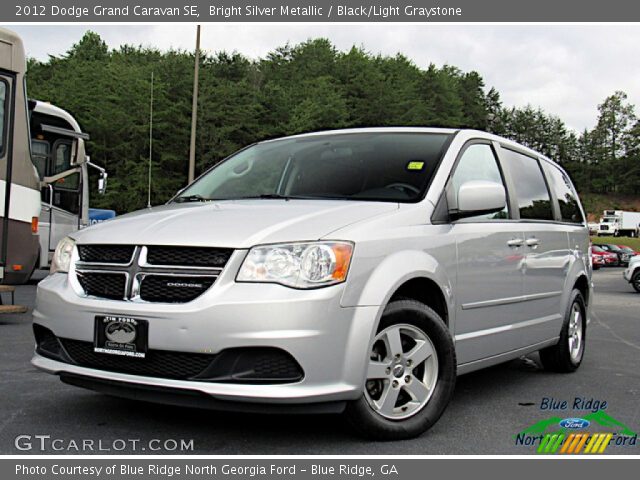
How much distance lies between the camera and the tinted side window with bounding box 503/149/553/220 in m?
5.66

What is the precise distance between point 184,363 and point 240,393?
0.32 meters

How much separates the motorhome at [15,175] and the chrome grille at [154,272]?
583 centimetres

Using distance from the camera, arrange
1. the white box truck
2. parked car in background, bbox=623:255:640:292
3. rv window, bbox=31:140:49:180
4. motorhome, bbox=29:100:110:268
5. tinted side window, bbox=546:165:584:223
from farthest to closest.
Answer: the white box truck → parked car in background, bbox=623:255:640:292 → motorhome, bbox=29:100:110:268 → rv window, bbox=31:140:49:180 → tinted side window, bbox=546:165:584:223

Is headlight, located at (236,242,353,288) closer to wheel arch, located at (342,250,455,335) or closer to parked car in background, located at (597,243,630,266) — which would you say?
wheel arch, located at (342,250,455,335)

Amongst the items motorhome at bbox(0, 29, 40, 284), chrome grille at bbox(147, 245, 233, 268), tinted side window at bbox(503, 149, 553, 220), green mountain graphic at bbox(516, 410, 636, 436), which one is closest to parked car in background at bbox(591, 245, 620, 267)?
motorhome at bbox(0, 29, 40, 284)

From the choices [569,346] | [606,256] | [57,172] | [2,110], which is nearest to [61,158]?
[57,172]

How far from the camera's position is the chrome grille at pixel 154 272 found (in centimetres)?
358

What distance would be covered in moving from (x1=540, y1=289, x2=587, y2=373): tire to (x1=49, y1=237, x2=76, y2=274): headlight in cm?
399

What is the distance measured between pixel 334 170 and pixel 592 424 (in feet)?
7.19

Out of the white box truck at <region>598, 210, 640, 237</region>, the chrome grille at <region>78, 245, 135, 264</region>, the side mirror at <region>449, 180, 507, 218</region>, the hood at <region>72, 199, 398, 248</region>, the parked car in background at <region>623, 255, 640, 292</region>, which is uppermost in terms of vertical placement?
the side mirror at <region>449, 180, 507, 218</region>

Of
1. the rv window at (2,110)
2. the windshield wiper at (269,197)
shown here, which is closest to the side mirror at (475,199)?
the windshield wiper at (269,197)

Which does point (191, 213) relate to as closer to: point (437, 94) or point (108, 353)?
point (108, 353)

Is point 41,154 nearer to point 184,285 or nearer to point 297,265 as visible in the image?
point 184,285

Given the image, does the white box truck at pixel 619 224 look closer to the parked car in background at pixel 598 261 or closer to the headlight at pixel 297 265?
the parked car in background at pixel 598 261
